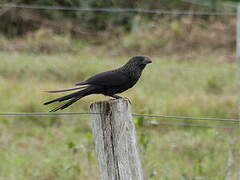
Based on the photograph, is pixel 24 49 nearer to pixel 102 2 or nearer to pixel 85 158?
pixel 102 2

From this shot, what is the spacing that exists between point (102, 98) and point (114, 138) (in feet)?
14.4

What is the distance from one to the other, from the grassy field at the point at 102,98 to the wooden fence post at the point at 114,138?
1.49 m

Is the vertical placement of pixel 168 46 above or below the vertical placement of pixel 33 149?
above

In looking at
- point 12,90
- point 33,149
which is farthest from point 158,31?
point 33,149

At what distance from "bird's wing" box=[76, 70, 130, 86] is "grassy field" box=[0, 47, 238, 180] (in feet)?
2.98

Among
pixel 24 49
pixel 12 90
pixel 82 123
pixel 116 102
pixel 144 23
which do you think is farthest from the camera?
pixel 144 23

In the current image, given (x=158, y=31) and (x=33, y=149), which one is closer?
(x=33, y=149)

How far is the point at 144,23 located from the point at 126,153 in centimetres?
931

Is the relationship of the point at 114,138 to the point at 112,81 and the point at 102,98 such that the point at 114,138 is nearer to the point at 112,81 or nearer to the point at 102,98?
the point at 112,81

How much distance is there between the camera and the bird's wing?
3434mm

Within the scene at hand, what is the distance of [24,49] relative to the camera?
33.6ft

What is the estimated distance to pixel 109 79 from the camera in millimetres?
3500

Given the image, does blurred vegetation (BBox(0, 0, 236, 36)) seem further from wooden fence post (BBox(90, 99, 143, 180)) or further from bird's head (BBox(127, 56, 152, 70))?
wooden fence post (BBox(90, 99, 143, 180))

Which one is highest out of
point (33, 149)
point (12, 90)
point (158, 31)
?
point (158, 31)
